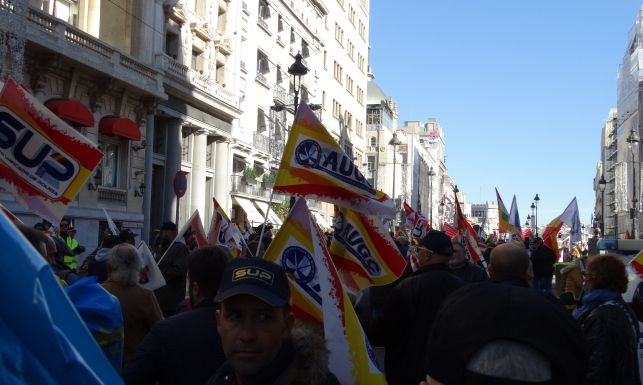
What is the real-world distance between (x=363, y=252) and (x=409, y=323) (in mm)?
2446

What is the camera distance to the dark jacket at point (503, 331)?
174cm

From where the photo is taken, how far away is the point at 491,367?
5.61 ft

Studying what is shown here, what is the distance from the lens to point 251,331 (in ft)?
9.55

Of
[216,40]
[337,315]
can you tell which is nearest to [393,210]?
[337,315]

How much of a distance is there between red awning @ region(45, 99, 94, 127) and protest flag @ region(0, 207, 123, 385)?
22.7 m

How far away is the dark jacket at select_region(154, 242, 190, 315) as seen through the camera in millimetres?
8711

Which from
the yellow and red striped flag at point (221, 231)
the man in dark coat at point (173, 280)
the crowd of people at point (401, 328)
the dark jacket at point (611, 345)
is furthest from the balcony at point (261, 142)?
the dark jacket at point (611, 345)

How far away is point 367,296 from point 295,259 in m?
3.07

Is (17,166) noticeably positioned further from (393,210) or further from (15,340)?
(15,340)

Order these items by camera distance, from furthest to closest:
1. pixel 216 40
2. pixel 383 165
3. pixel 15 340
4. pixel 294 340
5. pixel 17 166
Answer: pixel 383 165 < pixel 216 40 < pixel 17 166 < pixel 294 340 < pixel 15 340

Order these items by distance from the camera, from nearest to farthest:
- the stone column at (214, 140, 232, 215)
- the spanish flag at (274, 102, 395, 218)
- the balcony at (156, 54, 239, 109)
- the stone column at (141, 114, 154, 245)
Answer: the spanish flag at (274, 102, 395, 218), the stone column at (141, 114, 154, 245), the balcony at (156, 54, 239, 109), the stone column at (214, 140, 232, 215)

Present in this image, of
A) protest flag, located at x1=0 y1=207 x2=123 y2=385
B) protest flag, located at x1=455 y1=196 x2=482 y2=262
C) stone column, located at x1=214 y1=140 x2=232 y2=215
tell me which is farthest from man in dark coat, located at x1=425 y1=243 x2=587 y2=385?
stone column, located at x1=214 y1=140 x2=232 y2=215

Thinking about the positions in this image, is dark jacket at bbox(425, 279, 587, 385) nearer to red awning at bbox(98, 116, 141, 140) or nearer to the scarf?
the scarf

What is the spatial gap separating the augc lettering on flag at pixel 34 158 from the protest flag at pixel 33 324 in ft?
16.5
